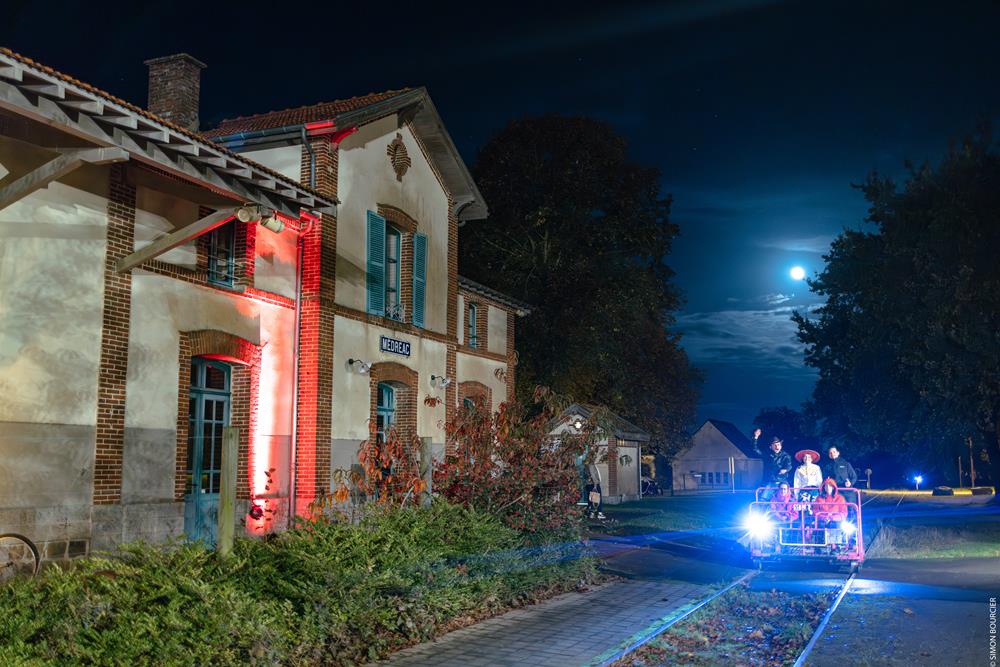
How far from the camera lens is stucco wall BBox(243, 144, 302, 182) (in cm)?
1720

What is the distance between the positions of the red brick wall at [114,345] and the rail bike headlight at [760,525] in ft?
34.1

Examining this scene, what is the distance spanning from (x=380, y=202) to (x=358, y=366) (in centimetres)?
364

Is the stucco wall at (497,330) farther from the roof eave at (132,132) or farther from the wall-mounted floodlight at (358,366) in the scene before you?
the roof eave at (132,132)

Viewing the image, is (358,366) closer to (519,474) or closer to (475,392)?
(519,474)

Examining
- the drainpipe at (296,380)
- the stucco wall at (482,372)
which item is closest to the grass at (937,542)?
the stucco wall at (482,372)

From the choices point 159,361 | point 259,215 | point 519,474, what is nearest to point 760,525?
point 519,474

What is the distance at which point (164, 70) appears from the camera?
18.6 m

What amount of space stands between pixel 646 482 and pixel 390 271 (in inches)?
1796

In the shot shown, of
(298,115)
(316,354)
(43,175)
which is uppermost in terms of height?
(298,115)

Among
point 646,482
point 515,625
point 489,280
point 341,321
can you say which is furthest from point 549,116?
point 646,482

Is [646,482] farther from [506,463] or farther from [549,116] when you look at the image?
[506,463]

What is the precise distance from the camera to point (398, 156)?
63.9 ft

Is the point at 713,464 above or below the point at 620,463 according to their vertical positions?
below

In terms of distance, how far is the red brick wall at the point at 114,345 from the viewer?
38.7 feet
